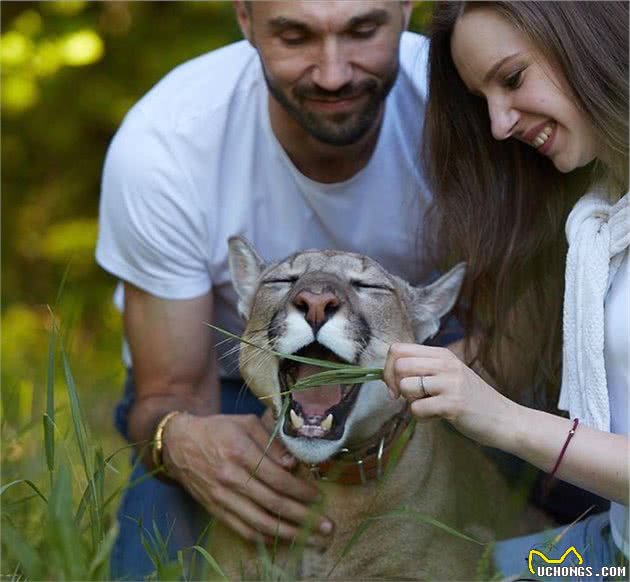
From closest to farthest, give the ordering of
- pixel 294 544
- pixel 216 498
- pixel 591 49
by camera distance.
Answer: pixel 591 49
pixel 294 544
pixel 216 498

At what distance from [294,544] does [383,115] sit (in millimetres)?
1660

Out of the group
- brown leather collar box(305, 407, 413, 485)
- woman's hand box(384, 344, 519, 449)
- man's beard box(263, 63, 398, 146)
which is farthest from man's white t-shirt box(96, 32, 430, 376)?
woman's hand box(384, 344, 519, 449)

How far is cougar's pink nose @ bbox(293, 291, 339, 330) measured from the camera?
3051 millimetres

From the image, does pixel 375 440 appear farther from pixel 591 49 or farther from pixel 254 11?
pixel 254 11

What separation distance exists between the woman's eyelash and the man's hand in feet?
4.13

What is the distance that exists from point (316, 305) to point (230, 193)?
48.7 inches

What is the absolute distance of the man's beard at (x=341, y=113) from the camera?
3.77 meters

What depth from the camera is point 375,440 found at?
3.33 m

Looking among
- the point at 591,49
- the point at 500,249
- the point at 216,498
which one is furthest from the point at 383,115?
the point at 216,498

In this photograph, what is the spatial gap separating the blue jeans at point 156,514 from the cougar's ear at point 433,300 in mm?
612

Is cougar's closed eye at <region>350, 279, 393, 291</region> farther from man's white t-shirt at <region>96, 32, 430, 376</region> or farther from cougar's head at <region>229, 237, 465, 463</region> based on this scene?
man's white t-shirt at <region>96, 32, 430, 376</region>

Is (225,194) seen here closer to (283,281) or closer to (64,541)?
(283,281)

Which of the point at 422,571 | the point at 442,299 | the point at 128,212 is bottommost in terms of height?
the point at 422,571

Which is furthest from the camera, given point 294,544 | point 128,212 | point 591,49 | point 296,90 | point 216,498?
point 128,212
